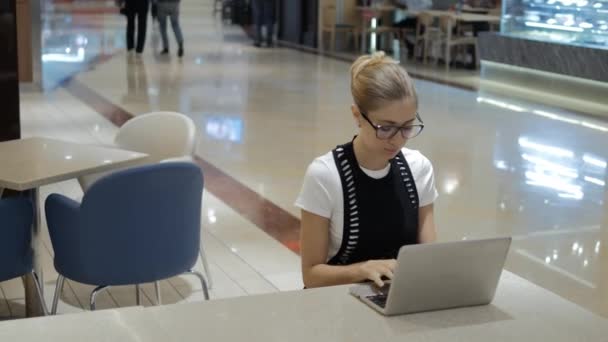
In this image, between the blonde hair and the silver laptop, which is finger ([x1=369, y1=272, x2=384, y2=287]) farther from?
the blonde hair

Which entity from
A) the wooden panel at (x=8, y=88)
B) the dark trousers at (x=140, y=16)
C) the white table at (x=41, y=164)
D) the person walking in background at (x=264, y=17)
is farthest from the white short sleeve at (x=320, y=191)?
the person walking in background at (x=264, y=17)

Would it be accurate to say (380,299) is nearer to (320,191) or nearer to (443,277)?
(443,277)

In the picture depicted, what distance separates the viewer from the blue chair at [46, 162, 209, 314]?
3541mm

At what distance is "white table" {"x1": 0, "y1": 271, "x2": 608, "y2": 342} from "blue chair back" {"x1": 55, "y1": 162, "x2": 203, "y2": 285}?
1.49m

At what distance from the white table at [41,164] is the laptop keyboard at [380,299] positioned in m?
1.77

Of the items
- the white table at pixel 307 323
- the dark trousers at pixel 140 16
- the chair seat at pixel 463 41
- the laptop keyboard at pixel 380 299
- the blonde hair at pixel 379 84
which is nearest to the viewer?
the white table at pixel 307 323

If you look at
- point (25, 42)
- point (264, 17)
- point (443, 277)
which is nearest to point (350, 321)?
point (443, 277)

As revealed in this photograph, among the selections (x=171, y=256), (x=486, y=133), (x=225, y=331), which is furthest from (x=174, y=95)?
(x=225, y=331)

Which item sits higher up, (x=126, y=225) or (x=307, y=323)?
(x=307, y=323)

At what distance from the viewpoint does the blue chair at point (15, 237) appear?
11.8ft

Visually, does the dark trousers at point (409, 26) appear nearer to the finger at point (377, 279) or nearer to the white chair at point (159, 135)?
the white chair at point (159, 135)

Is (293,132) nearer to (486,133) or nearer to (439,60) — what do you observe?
(486,133)

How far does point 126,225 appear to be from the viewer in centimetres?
359

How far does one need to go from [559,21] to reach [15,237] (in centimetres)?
947
